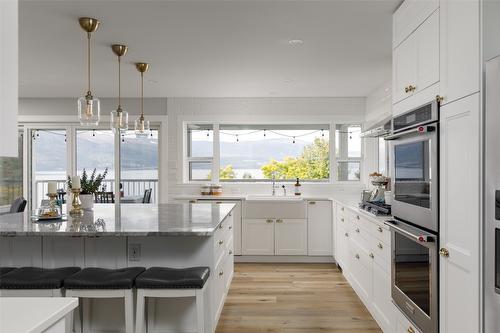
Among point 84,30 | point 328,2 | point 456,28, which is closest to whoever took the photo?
point 456,28

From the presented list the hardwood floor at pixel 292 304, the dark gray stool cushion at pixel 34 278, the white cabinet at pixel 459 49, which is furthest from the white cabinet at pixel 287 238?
the white cabinet at pixel 459 49

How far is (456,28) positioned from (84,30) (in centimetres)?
257

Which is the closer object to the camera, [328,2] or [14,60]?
[14,60]

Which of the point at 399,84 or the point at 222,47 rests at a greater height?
the point at 222,47

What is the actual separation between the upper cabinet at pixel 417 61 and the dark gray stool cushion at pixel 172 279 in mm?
1730

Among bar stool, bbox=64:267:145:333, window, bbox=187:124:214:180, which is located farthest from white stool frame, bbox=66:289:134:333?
window, bbox=187:124:214:180

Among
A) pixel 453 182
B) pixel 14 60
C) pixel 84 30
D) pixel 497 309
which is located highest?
pixel 84 30

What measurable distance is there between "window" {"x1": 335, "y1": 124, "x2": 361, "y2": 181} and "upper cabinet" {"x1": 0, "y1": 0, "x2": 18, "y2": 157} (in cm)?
558

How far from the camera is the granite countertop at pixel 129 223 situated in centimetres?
249

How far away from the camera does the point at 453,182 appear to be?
6.26 feet

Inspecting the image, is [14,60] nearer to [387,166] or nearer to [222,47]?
[222,47]

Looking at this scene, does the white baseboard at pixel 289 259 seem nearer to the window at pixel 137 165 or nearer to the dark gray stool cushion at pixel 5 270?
the window at pixel 137 165

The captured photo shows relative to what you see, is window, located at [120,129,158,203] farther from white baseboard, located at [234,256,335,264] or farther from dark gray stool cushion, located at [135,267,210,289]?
dark gray stool cushion, located at [135,267,210,289]

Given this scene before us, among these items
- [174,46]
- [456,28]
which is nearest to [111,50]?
[174,46]
